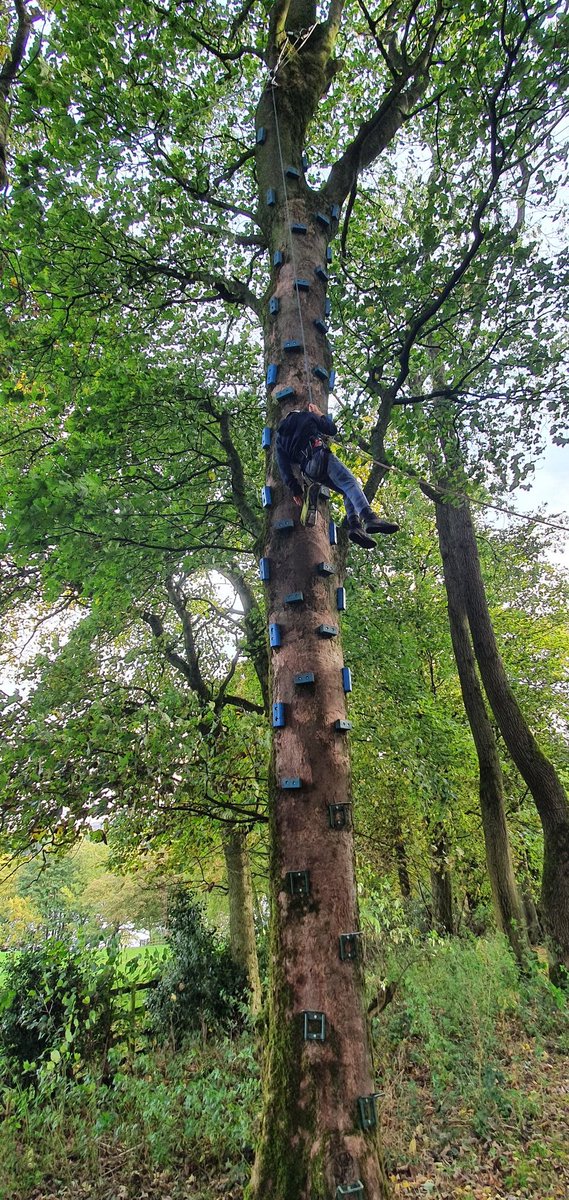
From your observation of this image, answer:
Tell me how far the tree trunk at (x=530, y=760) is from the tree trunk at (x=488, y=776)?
22 centimetres

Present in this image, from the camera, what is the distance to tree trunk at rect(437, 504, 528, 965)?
28.8 ft

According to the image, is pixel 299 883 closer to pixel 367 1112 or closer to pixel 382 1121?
pixel 367 1112

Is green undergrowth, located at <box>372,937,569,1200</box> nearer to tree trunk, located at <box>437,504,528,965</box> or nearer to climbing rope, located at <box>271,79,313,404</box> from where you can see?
tree trunk, located at <box>437,504,528,965</box>

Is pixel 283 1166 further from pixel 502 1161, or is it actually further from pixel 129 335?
pixel 129 335

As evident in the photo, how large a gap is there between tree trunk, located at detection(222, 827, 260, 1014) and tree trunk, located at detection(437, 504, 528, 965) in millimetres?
4096

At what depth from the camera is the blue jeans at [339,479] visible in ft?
12.9

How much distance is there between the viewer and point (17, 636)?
41.2 feet

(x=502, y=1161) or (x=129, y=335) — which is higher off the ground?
(x=129, y=335)

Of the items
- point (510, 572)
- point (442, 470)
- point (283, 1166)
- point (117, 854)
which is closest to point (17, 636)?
point (117, 854)

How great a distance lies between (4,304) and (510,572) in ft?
45.1

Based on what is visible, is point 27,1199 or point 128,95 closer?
point 27,1199

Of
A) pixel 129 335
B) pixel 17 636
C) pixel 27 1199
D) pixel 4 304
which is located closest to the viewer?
pixel 27 1199

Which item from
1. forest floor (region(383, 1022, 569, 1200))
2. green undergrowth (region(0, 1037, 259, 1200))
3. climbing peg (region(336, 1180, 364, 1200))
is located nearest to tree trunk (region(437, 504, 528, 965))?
forest floor (region(383, 1022, 569, 1200))

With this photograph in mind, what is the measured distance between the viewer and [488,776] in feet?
→ 30.8
